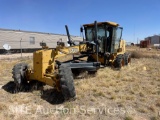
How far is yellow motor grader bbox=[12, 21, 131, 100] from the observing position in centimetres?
515

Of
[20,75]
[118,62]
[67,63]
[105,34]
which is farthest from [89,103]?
[118,62]

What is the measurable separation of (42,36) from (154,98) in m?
28.3

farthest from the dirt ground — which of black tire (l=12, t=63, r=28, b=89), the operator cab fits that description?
the operator cab

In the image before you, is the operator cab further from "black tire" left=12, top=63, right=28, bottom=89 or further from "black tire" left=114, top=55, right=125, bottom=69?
"black tire" left=12, top=63, right=28, bottom=89

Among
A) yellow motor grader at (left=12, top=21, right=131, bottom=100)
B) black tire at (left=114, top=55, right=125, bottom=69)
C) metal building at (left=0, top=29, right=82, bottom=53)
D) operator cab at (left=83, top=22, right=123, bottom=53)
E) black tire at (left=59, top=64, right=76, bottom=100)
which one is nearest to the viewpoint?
black tire at (left=59, top=64, right=76, bottom=100)

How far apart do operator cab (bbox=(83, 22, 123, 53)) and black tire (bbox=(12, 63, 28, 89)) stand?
3.90m

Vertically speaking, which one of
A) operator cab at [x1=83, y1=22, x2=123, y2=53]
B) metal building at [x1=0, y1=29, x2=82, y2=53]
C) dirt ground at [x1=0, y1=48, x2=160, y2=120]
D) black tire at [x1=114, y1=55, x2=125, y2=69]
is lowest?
dirt ground at [x1=0, y1=48, x2=160, y2=120]

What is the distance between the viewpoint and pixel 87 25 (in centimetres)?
958

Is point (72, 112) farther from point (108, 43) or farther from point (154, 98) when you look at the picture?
point (108, 43)

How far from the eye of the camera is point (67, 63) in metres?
6.33

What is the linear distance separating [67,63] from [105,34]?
3455 millimetres

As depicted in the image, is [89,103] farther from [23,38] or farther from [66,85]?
[23,38]

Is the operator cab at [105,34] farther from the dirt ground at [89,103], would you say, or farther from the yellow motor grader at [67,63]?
the dirt ground at [89,103]

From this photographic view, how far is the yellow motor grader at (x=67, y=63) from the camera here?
515 cm
